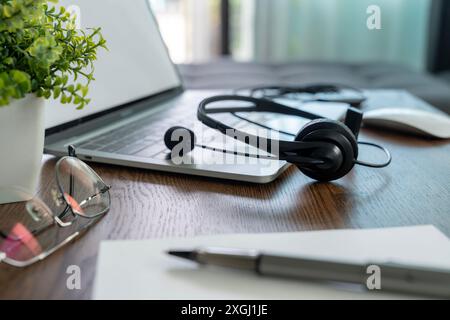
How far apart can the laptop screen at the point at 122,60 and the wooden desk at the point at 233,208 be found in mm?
171

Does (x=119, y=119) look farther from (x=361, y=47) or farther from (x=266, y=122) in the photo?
(x=361, y=47)

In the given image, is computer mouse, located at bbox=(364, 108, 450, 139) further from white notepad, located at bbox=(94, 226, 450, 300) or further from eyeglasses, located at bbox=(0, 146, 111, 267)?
eyeglasses, located at bbox=(0, 146, 111, 267)

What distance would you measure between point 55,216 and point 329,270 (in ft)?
0.71

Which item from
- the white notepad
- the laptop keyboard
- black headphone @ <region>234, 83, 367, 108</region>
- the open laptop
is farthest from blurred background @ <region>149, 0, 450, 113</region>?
the white notepad

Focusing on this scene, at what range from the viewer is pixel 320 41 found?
2496 mm

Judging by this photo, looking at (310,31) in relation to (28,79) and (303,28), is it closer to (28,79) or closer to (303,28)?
(303,28)

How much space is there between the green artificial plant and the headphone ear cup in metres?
0.22

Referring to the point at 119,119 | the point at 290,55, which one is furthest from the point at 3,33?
the point at 290,55

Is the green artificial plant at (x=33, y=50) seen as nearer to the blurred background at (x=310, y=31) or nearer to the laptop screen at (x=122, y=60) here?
the laptop screen at (x=122, y=60)

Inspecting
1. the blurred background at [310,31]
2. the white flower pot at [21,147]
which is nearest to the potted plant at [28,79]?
the white flower pot at [21,147]

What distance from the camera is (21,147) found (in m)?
0.42

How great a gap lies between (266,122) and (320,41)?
1.92 m

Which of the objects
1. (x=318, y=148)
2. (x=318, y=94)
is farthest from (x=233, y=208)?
(x=318, y=94)

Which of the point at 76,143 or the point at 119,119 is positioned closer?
the point at 76,143
